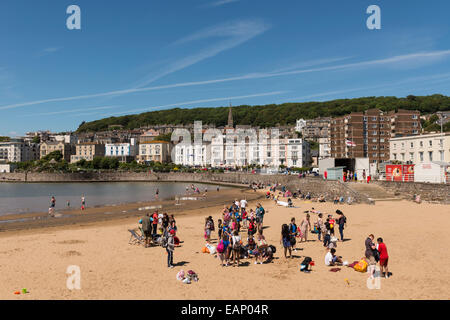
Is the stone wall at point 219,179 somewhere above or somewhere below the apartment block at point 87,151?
below

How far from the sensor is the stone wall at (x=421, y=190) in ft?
107

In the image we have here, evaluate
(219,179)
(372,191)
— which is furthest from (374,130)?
(372,191)

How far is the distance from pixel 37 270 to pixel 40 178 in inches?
5038

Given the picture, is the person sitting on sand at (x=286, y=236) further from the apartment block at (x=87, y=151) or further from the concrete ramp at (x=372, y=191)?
the apartment block at (x=87, y=151)

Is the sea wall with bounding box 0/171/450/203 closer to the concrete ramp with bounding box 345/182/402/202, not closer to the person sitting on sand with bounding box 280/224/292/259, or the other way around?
the concrete ramp with bounding box 345/182/402/202

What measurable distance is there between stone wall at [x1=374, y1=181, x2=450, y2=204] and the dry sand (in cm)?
1259

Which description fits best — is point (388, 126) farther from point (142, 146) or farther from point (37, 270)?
point (142, 146)

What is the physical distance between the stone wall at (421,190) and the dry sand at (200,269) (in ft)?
41.3

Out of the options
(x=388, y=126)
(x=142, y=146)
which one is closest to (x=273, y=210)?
(x=388, y=126)

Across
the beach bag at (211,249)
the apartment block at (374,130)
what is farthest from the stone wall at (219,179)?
the apartment block at (374,130)

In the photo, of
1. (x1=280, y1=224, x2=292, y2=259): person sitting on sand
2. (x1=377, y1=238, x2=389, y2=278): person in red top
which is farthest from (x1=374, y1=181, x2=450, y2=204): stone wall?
(x1=280, y1=224, x2=292, y2=259): person sitting on sand

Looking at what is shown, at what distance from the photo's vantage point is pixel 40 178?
411ft
